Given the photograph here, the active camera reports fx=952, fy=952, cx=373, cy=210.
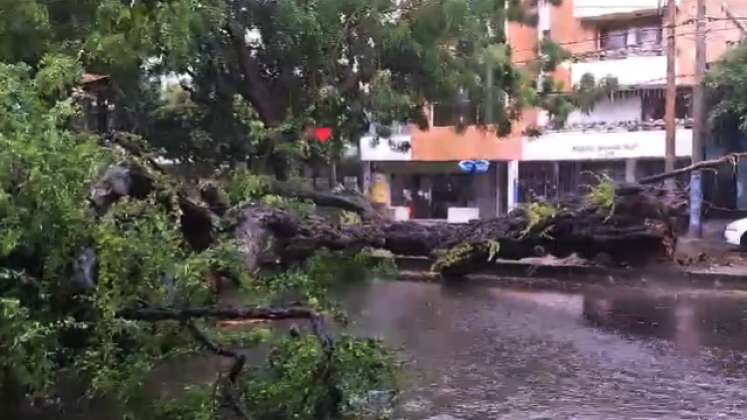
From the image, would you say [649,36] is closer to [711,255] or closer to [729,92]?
[729,92]

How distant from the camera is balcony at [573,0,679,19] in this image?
1174 inches

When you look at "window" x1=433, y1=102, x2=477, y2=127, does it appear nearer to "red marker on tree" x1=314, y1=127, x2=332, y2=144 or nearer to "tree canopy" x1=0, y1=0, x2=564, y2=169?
"tree canopy" x1=0, y1=0, x2=564, y2=169

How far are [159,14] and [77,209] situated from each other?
204cm

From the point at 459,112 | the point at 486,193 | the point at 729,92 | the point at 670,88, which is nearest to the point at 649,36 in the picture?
the point at 670,88

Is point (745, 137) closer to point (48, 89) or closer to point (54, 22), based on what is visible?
point (54, 22)

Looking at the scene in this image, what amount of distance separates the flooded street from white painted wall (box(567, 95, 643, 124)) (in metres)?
16.5

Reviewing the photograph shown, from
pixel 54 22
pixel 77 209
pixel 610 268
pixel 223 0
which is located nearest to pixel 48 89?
pixel 77 209

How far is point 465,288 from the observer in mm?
15531

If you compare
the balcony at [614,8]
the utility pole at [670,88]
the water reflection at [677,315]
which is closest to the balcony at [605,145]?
the utility pole at [670,88]

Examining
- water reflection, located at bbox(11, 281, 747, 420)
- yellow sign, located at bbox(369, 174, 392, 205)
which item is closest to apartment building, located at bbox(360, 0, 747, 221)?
yellow sign, located at bbox(369, 174, 392, 205)

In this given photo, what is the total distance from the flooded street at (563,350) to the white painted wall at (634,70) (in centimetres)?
1594

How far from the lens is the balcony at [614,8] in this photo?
97.9 feet

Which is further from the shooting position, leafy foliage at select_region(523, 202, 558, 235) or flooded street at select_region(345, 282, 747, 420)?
leafy foliage at select_region(523, 202, 558, 235)

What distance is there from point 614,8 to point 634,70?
212 centimetres
